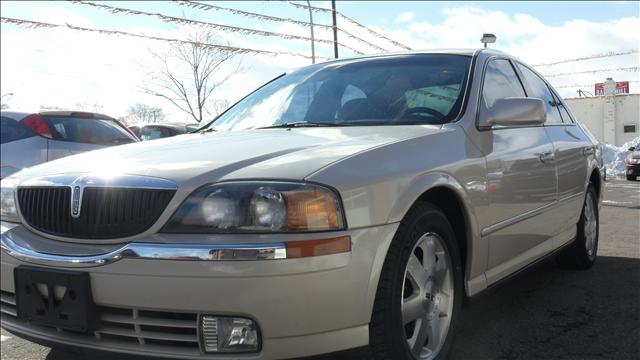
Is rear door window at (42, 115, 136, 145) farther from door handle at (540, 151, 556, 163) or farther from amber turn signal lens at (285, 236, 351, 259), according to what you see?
amber turn signal lens at (285, 236, 351, 259)

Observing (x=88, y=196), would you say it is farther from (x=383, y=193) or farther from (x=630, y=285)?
(x=630, y=285)

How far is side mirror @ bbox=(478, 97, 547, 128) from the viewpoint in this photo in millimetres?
3168

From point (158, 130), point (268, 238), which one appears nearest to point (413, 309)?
point (268, 238)

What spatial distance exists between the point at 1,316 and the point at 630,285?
417cm

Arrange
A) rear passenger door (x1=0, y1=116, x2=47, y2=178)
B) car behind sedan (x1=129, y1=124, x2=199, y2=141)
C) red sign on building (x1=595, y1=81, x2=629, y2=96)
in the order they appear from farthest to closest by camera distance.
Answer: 1. red sign on building (x1=595, y1=81, x2=629, y2=96)
2. car behind sedan (x1=129, y1=124, x2=199, y2=141)
3. rear passenger door (x1=0, y1=116, x2=47, y2=178)

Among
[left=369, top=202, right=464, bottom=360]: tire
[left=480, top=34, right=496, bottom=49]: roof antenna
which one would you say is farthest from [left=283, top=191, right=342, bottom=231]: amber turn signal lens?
[left=480, top=34, right=496, bottom=49]: roof antenna

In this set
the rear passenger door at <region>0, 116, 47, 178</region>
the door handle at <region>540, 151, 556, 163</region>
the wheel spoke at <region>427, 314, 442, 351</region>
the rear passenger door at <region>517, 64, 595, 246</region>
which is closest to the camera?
the wheel spoke at <region>427, 314, 442, 351</region>

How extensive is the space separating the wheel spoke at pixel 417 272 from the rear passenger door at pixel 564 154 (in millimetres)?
1692

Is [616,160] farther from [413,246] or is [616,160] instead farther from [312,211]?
[312,211]

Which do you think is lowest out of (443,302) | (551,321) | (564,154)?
(551,321)

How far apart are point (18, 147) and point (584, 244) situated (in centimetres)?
549

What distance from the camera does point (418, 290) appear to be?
8.63 ft

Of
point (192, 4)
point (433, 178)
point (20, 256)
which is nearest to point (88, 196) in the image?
point (20, 256)

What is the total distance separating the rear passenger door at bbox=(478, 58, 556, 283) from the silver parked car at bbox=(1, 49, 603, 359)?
0.9 inches
